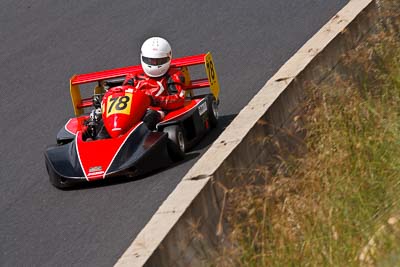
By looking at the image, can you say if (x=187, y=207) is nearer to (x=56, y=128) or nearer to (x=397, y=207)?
(x=397, y=207)

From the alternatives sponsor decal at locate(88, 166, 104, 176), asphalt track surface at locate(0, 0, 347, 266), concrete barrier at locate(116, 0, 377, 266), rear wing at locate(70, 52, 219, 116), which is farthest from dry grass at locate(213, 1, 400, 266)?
rear wing at locate(70, 52, 219, 116)

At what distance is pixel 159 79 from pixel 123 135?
1338 mm

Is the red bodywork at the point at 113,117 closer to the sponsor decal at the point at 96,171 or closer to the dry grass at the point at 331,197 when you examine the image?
the sponsor decal at the point at 96,171

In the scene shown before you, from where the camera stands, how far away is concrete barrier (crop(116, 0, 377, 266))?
6.01m

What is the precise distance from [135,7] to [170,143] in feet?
22.6

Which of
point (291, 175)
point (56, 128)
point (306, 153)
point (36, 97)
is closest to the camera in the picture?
point (291, 175)

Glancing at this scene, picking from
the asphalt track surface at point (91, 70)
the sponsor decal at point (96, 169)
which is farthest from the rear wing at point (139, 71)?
the sponsor decal at point (96, 169)

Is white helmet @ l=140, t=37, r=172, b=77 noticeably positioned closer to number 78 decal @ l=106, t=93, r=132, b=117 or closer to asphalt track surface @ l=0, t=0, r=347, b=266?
number 78 decal @ l=106, t=93, r=132, b=117

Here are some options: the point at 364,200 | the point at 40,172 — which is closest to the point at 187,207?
the point at 364,200

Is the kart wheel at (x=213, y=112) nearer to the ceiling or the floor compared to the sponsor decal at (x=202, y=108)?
nearer to the floor

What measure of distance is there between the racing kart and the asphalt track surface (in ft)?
0.57

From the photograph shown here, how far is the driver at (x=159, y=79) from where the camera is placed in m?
11.4

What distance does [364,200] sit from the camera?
6.86m

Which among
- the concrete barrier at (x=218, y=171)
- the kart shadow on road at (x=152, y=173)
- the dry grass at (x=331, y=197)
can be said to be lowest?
the kart shadow on road at (x=152, y=173)
